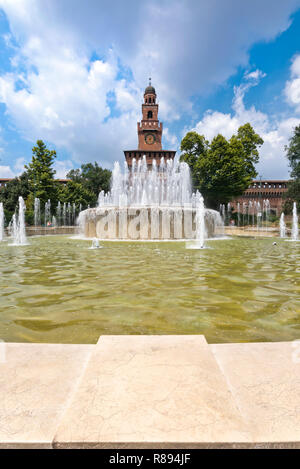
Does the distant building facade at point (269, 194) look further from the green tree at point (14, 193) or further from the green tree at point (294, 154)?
the green tree at point (14, 193)

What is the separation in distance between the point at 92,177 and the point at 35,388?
5600cm

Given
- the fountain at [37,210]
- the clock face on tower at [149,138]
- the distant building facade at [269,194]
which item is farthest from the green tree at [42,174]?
the distant building facade at [269,194]

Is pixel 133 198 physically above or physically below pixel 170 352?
above

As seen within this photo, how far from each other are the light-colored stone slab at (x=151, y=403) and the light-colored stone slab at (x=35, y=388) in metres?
0.08

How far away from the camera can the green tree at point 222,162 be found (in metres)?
35.8

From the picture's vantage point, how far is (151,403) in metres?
1.18

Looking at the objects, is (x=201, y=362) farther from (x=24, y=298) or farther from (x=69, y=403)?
(x=24, y=298)

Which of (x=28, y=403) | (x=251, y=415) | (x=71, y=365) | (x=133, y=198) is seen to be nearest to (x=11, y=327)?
(x=71, y=365)

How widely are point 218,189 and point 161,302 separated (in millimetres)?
36157

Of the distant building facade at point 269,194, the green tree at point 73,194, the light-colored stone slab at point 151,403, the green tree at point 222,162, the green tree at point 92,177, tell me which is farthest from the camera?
the distant building facade at point 269,194

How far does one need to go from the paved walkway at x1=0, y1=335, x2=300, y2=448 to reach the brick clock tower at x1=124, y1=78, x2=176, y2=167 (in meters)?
56.9

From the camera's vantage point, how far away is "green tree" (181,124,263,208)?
118ft

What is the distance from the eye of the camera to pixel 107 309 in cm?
296

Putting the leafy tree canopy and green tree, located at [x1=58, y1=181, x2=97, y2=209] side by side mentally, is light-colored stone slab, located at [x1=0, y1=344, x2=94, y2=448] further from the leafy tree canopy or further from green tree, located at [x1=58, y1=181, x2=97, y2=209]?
the leafy tree canopy
